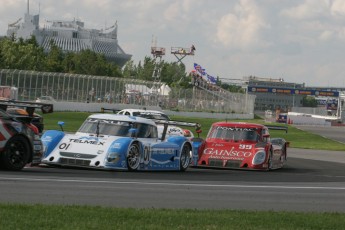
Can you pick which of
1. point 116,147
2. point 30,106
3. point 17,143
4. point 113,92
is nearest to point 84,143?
point 116,147

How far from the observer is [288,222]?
37.8 feet

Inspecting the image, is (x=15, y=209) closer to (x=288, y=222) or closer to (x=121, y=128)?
(x=288, y=222)

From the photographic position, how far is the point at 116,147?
2047 centimetres

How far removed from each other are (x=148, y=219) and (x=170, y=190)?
4663mm

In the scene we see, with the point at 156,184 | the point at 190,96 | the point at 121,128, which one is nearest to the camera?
the point at 156,184

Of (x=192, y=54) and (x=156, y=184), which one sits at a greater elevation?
(x=192, y=54)

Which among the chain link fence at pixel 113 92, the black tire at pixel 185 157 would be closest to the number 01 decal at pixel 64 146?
the black tire at pixel 185 157

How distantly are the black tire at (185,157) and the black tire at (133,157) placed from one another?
2.08 metres

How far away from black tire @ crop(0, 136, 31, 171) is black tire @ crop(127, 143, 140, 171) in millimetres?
3030

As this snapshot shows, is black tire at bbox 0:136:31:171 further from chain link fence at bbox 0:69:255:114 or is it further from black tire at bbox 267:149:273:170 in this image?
chain link fence at bbox 0:69:255:114

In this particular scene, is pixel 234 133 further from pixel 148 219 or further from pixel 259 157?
pixel 148 219

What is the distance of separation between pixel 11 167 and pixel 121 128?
4.30 m

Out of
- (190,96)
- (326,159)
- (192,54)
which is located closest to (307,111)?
(192,54)

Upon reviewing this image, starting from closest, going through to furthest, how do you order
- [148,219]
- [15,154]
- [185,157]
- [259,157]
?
[148,219]
[15,154]
[185,157]
[259,157]
